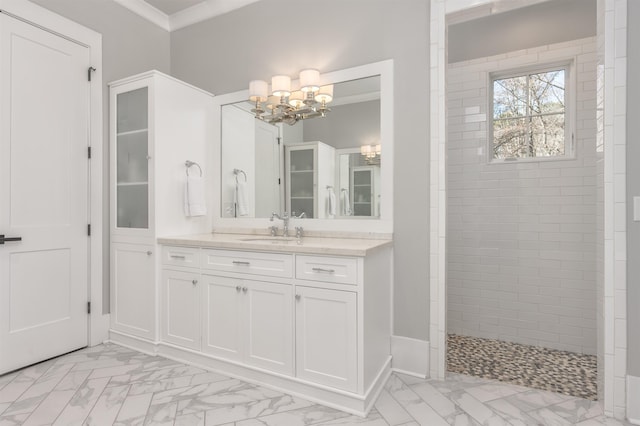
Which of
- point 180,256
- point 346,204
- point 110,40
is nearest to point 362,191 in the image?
point 346,204

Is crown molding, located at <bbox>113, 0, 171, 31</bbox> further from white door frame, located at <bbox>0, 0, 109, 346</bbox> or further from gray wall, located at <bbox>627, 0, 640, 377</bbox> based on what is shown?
gray wall, located at <bbox>627, 0, 640, 377</bbox>

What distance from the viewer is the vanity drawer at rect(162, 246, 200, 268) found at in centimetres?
248

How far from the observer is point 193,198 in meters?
2.84

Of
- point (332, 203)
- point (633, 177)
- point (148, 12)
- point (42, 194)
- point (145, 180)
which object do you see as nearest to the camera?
point (633, 177)

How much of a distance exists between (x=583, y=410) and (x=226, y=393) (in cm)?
202

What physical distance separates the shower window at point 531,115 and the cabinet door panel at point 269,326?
2.34 meters

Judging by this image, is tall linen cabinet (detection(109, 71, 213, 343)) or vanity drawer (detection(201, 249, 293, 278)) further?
tall linen cabinet (detection(109, 71, 213, 343))

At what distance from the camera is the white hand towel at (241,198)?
9.96 feet

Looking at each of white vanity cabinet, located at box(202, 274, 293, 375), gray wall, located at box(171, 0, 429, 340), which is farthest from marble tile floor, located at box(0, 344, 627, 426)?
gray wall, located at box(171, 0, 429, 340)

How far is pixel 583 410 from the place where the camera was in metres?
1.93

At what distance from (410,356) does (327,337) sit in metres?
0.74

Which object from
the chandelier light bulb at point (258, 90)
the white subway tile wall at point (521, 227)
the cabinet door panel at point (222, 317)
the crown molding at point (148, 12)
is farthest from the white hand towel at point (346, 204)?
the crown molding at point (148, 12)

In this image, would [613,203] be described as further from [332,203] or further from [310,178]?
[310,178]

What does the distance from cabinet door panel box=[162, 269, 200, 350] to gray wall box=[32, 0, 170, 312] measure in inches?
27.4
